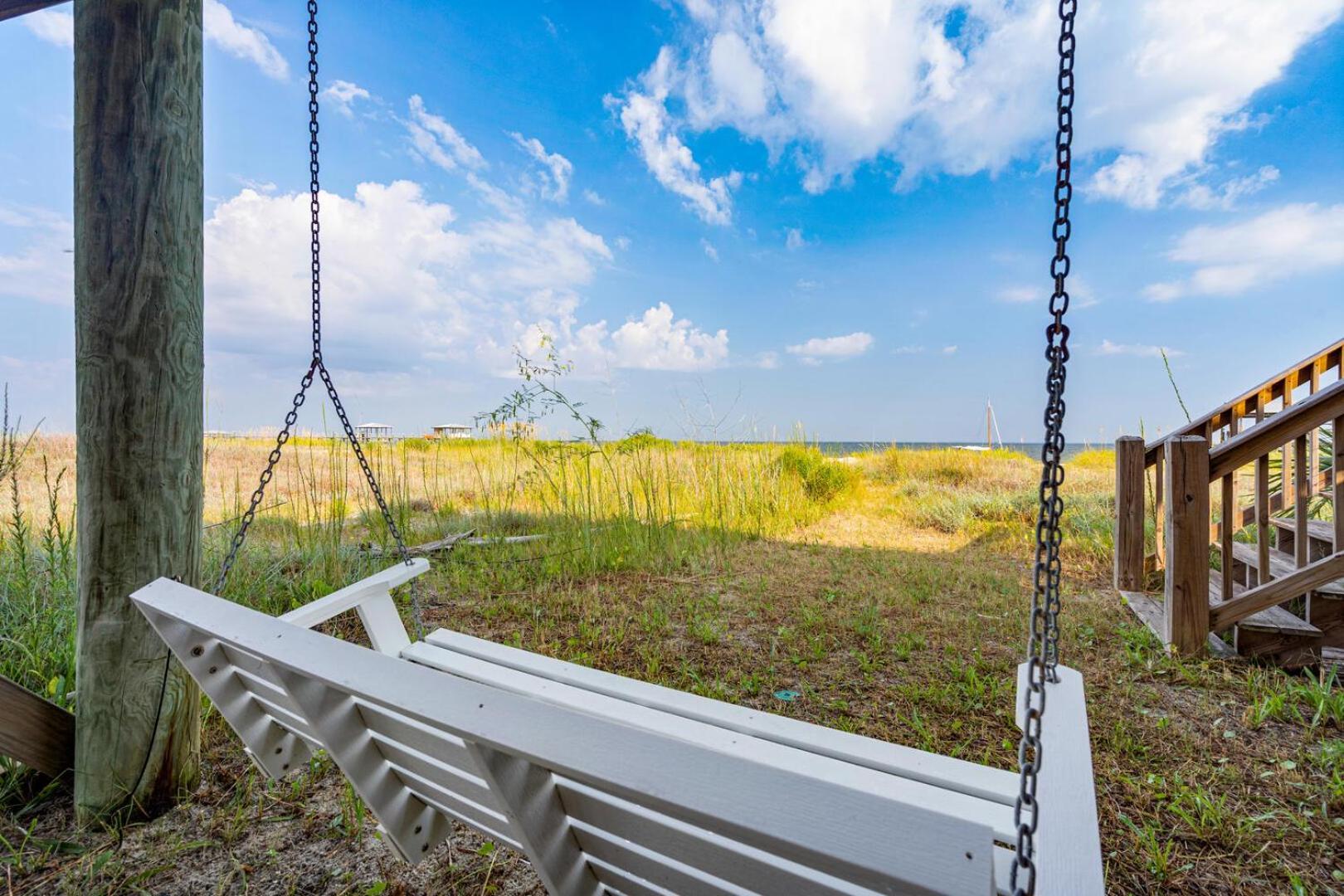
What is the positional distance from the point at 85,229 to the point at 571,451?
2914 mm

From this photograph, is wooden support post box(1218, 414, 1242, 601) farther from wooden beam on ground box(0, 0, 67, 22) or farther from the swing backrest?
wooden beam on ground box(0, 0, 67, 22)

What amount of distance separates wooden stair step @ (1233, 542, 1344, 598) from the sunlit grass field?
0.42m

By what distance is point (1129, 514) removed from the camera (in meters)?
3.29

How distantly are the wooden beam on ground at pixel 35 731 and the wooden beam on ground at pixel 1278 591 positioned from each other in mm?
4063

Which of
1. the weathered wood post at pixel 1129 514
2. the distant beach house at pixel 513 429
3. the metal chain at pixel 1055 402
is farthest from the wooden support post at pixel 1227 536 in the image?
the distant beach house at pixel 513 429

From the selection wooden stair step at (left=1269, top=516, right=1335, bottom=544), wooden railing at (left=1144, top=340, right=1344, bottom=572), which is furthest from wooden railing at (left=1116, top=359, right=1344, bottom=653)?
wooden railing at (left=1144, top=340, right=1344, bottom=572)

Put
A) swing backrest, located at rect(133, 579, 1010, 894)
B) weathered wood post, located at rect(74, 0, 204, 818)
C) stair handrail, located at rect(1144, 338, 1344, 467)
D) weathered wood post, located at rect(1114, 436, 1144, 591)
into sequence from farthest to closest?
stair handrail, located at rect(1144, 338, 1344, 467) < weathered wood post, located at rect(1114, 436, 1144, 591) < weathered wood post, located at rect(74, 0, 204, 818) < swing backrest, located at rect(133, 579, 1010, 894)

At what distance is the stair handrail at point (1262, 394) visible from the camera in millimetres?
3400

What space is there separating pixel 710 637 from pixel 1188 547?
2.11 m

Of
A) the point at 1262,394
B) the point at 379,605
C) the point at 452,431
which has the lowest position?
the point at 379,605

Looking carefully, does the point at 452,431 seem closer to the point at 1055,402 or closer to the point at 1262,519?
the point at 1055,402

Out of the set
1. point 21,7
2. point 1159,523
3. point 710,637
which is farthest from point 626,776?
point 1159,523

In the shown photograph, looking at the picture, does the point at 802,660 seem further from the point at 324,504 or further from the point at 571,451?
the point at 324,504

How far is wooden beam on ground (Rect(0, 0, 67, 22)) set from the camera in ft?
4.76
